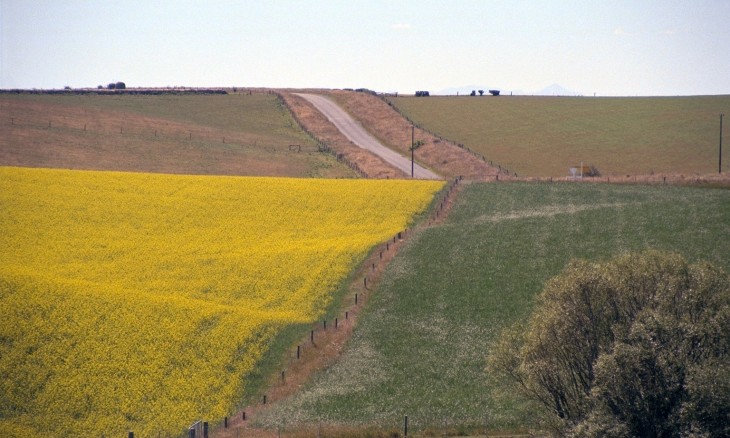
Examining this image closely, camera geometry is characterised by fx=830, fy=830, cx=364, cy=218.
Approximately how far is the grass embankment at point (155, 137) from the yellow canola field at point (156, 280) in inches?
546

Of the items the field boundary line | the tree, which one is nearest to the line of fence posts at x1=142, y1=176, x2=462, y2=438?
the field boundary line

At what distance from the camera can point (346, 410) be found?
37531 millimetres

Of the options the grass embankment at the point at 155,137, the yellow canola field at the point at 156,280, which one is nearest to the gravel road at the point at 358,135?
the grass embankment at the point at 155,137

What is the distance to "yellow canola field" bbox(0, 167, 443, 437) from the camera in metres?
37.6

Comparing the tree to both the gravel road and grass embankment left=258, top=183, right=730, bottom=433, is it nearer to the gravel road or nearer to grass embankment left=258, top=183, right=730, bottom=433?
grass embankment left=258, top=183, right=730, bottom=433

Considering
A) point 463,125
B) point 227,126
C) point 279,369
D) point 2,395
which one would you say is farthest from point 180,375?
point 463,125

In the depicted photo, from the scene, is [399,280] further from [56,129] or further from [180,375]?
[56,129]

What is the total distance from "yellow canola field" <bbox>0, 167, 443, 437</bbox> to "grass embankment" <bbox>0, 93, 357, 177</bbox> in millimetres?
13867

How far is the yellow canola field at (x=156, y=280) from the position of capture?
1479 inches

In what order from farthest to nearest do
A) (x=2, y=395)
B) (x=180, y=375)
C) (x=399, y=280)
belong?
(x=399, y=280), (x=180, y=375), (x=2, y=395)

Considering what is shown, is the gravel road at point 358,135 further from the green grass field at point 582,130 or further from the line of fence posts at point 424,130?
the green grass field at point 582,130

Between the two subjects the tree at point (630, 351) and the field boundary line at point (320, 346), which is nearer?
the tree at point (630, 351)

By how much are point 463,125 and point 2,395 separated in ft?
333

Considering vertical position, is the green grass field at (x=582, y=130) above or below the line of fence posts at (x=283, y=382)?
above
